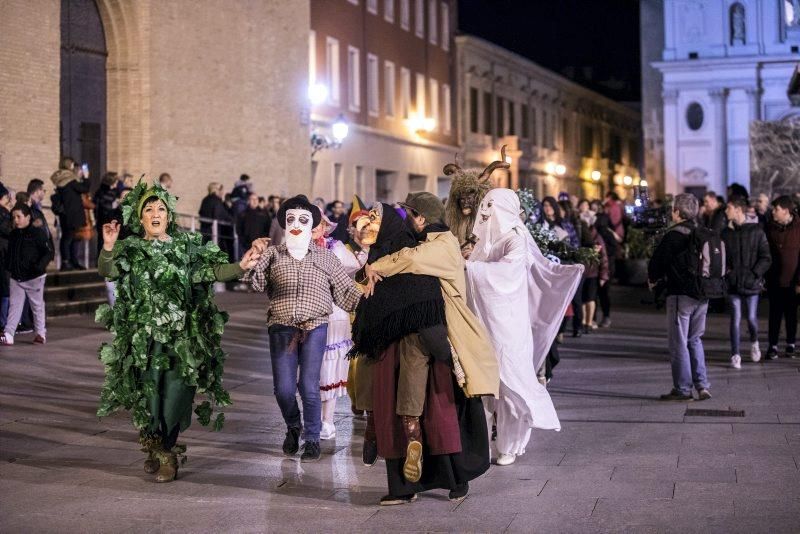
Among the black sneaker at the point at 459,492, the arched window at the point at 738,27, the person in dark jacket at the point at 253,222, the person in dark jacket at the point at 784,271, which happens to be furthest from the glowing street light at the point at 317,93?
the arched window at the point at 738,27

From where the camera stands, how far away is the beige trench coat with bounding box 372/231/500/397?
8633 millimetres

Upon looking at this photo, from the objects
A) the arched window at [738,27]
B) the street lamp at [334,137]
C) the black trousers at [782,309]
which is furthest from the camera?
the arched window at [738,27]

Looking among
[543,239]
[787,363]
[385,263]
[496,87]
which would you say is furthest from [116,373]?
[496,87]

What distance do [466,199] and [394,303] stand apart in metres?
2.22

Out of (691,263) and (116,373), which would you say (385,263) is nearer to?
(116,373)

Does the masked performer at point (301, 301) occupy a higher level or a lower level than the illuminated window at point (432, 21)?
lower

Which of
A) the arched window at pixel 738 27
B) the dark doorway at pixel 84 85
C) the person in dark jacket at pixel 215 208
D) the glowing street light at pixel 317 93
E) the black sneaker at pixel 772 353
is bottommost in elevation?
the black sneaker at pixel 772 353

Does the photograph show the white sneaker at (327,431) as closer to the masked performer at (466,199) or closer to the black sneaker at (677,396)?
the masked performer at (466,199)

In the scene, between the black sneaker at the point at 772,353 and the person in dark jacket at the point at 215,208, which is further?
the person in dark jacket at the point at 215,208

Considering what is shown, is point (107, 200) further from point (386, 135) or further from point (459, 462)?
point (386, 135)

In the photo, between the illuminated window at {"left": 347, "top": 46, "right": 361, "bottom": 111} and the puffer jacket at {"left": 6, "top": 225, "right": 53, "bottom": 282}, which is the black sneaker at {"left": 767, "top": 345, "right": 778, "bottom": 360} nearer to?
the puffer jacket at {"left": 6, "top": 225, "right": 53, "bottom": 282}

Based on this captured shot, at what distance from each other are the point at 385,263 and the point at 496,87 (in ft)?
173

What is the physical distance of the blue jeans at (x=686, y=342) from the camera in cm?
1324

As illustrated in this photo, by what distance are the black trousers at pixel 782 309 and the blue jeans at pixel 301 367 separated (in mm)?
8251
